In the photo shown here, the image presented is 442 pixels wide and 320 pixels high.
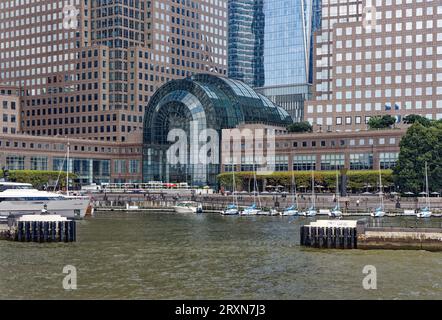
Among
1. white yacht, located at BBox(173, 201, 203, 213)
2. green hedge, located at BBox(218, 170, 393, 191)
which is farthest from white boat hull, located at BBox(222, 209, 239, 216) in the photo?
green hedge, located at BBox(218, 170, 393, 191)

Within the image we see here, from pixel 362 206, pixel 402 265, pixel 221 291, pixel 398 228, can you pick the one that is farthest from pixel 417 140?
pixel 221 291

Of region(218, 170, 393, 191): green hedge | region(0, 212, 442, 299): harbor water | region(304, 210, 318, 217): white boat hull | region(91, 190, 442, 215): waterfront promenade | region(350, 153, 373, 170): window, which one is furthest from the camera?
region(350, 153, 373, 170): window

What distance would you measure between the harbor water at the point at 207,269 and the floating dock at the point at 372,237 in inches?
62.2

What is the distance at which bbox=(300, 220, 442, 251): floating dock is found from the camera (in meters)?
85.7

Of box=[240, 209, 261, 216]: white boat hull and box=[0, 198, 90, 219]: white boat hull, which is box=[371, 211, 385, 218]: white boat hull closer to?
box=[240, 209, 261, 216]: white boat hull

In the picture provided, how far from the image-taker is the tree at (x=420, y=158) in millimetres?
163875

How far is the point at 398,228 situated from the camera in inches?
3438

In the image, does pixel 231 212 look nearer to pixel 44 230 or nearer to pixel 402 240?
pixel 44 230

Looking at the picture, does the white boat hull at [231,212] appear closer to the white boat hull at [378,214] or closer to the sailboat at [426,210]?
the white boat hull at [378,214]

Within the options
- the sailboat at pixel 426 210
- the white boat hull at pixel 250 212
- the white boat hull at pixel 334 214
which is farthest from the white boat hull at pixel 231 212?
the sailboat at pixel 426 210

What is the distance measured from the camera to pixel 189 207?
545 feet

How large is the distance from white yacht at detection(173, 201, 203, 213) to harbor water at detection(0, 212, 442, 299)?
55.2 m

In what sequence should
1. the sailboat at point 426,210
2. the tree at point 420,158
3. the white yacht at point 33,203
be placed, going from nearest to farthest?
the white yacht at point 33,203, the sailboat at point 426,210, the tree at point 420,158
